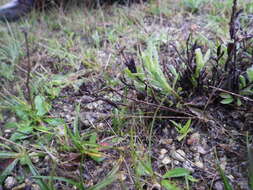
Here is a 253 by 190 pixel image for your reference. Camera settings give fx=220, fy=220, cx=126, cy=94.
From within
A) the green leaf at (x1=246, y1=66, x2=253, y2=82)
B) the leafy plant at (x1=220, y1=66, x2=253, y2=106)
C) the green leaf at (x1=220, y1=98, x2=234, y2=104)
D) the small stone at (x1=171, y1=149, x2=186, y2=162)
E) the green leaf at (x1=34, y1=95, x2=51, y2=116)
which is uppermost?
the green leaf at (x1=246, y1=66, x2=253, y2=82)

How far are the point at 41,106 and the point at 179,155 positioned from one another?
645 mm

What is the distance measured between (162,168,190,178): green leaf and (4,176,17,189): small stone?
0.52m

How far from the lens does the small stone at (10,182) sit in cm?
76

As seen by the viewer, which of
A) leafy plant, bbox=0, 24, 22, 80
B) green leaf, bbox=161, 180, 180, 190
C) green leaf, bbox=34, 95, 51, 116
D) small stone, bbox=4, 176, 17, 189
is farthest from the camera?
leafy plant, bbox=0, 24, 22, 80

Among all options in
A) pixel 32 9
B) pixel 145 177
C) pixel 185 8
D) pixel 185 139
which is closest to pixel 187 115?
pixel 185 139

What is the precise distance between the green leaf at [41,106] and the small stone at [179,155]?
1.89 feet

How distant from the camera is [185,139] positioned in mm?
819

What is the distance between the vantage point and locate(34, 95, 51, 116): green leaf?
988mm

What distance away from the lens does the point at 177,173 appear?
0.70 meters

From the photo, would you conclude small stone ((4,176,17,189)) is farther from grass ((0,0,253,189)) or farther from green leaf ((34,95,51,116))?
green leaf ((34,95,51,116))

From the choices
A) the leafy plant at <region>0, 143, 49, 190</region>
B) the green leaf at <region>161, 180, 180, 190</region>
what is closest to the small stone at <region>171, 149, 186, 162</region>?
the green leaf at <region>161, 180, 180, 190</region>

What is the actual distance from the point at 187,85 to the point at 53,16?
1.61 m

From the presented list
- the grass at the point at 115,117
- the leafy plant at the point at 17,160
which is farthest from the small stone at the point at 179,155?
the leafy plant at the point at 17,160

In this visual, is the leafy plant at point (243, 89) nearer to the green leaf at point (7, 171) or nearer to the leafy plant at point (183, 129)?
the leafy plant at point (183, 129)
